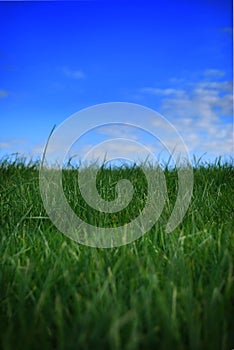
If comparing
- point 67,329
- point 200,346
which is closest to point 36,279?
point 67,329

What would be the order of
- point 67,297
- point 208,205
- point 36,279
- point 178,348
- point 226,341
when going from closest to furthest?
point 178,348, point 226,341, point 67,297, point 36,279, point 208,205

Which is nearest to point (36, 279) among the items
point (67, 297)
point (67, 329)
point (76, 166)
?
point (67, 297)

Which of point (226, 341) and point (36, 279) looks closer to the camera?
point (226, 341)

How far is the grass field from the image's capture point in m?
1.55

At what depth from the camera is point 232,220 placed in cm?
313

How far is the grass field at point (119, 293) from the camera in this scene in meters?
1.55

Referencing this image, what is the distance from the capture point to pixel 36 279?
205 cm

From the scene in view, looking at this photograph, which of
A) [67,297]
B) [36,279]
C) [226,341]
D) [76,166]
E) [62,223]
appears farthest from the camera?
[76,166]

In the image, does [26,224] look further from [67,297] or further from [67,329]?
[67,329]

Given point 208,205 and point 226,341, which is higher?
point 208,205

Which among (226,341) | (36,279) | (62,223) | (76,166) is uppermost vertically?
(76,166)

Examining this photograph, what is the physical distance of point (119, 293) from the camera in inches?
71.6

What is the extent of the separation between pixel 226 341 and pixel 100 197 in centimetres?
204

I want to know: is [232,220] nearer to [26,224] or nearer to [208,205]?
[208,205]
